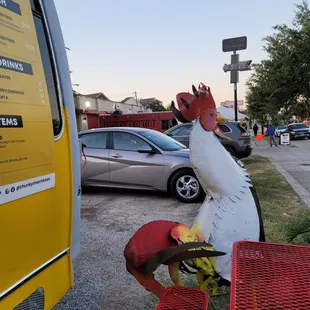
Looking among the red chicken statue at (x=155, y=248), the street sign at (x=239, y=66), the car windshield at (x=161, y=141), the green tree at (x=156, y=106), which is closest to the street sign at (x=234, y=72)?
the street sign at (x=239, y=66)

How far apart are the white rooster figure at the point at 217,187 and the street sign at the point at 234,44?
426 inches

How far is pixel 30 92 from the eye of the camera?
195 cm

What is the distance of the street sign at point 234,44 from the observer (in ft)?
39.6

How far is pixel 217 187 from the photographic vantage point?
86.9 inches

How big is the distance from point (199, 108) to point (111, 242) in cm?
291

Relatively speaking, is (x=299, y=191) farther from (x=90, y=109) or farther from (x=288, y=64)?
(x=90, y=109)

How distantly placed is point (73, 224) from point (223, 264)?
1170mm

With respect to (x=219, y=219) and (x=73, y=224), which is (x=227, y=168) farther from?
(x=73, y=224)

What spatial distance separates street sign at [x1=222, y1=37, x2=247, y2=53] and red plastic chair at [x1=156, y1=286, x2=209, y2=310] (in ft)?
38.0

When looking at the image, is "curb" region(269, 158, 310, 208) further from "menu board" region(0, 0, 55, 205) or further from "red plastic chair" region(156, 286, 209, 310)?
"menu board" region(0, 0, 55, 205)

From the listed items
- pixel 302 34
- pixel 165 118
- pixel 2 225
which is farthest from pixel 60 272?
pixel 302 34

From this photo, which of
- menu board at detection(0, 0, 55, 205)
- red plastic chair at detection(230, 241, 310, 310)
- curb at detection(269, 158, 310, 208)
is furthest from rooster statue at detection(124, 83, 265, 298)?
curb at detection(269, 158, 310, 208)

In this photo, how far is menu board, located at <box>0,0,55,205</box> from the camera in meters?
1.71

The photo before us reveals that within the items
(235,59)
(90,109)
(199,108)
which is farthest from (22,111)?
(90,109)
